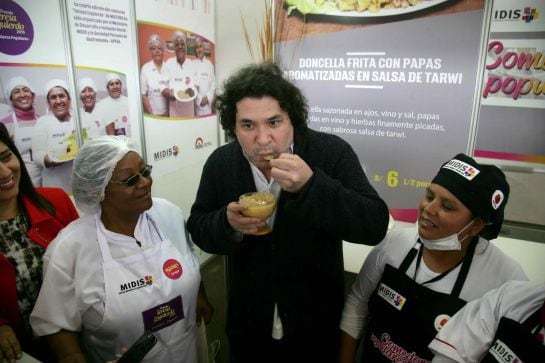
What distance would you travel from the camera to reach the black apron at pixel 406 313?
1.28 metres

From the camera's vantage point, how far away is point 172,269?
1535mm

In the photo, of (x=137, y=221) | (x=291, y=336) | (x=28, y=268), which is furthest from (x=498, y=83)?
(x=28, y=268)

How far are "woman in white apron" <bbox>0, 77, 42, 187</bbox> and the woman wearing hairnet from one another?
0.77 metres

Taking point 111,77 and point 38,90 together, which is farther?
point 111,77

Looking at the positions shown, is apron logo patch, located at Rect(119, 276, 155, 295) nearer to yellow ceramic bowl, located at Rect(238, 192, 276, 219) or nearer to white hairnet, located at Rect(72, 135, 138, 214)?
white hairnet, located at Rect(72, 135, 138, 214)

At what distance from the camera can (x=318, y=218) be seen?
3.62 ft

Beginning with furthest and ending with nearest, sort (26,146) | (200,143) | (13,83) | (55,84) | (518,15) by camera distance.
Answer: (200,143), (518,15), (55,84), (26,146), (13,83)

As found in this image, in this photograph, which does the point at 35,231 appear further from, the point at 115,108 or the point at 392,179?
the point at 392,179

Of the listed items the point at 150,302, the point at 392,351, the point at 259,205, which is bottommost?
the point at 392,351

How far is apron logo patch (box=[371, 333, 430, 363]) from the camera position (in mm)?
1302

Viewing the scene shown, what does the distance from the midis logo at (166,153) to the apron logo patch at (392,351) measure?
2.30 metres

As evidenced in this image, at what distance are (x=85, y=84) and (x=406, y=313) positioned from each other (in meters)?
2.27

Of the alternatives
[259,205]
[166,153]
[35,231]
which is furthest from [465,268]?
[166,153]

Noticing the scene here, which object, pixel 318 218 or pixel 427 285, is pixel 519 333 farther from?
pixel 318 218
